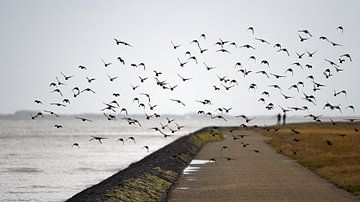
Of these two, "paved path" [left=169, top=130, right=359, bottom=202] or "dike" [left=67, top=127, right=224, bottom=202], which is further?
"paved path" [left=169, top=130, right=359, bottom=202]

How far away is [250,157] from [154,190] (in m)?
21.7

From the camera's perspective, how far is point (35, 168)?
173 feet

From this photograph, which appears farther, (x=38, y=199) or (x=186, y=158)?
(x=186, y=158)

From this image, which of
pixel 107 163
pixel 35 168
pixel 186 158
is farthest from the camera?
pixel 107 163

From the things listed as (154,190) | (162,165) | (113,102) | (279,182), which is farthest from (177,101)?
(162,165)

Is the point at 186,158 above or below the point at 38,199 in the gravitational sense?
above

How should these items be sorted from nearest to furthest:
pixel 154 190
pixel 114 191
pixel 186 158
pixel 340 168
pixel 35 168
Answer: pixel 114 191 → pixel 154 190 → pixel 340 168 → pixel 186 158 → pixel 35 168

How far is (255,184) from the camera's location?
102ft

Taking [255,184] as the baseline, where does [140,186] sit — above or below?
below

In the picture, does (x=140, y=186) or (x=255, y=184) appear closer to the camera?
(x=140, y=186)

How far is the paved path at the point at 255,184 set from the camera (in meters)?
26.5

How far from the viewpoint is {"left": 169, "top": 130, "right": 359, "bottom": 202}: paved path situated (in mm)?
26531

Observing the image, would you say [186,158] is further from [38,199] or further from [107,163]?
[38,199]

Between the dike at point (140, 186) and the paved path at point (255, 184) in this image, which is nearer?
the dike at point (140, 186)
